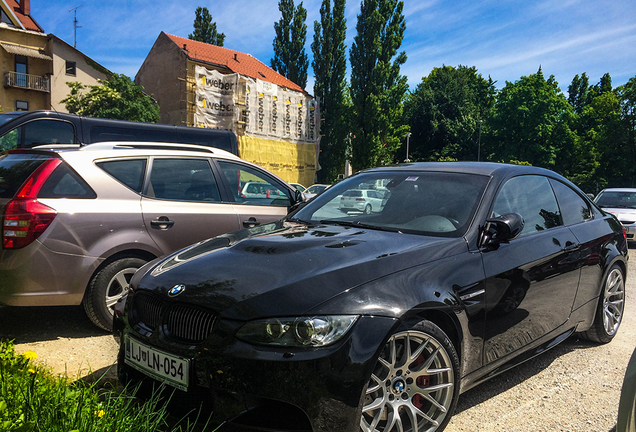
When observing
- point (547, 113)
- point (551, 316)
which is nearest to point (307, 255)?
point (551, 316)

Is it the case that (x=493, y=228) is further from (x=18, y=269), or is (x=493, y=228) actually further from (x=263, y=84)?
(x=263, y=84)

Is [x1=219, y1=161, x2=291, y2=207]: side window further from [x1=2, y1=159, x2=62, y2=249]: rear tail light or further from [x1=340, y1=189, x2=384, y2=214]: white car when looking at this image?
[x1=2, y1=159, x2=62, y2=249]: rear tail light

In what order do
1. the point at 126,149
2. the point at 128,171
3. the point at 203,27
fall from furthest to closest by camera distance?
the point at 203,27
the point at 126,149
the point at 128,171

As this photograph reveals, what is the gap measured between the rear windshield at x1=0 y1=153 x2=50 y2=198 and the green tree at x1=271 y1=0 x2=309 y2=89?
4101 centimetres

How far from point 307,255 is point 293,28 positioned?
1774 inches

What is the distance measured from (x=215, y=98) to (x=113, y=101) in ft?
27.0

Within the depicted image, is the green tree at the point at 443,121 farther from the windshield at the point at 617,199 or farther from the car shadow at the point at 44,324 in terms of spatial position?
the car shadow at the point at 44,324

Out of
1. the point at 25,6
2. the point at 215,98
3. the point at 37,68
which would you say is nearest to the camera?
the point at 215,98

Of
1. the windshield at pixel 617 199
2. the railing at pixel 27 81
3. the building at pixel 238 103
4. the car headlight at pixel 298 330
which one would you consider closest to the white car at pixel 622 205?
the windshield at pixel 617 199

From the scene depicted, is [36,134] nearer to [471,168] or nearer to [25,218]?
[25,218]

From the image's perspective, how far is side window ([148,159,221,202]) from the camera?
4840 mm

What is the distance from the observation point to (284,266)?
8.29 ft

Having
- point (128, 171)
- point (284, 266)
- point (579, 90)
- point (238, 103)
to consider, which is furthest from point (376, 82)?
point (579, 90)

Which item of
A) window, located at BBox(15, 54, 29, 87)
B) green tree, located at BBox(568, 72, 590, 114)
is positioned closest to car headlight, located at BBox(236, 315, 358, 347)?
window, located at BBox(15, 54, 29, 87)
